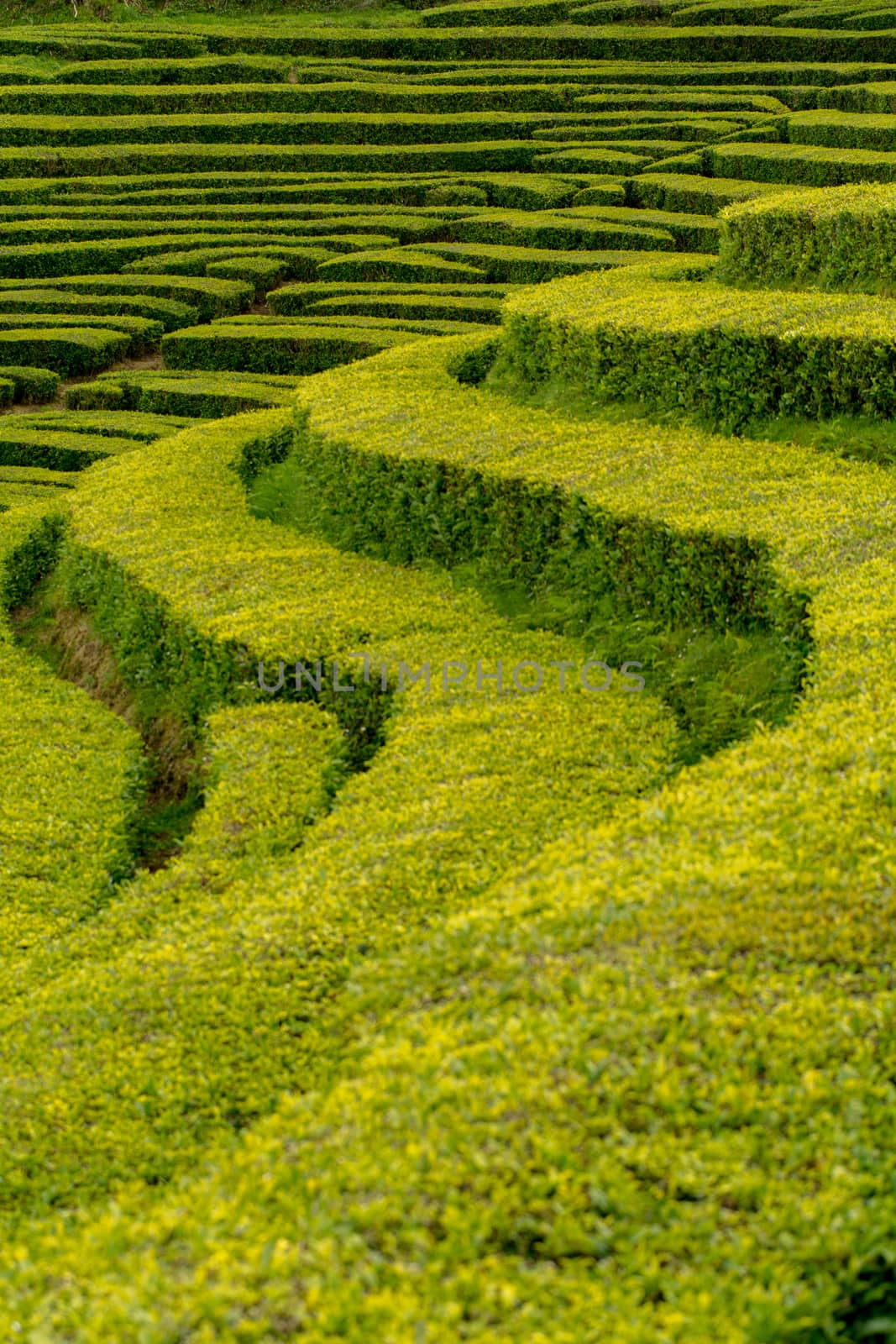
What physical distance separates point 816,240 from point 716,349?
2.75 meters

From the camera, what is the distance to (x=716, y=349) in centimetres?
1376

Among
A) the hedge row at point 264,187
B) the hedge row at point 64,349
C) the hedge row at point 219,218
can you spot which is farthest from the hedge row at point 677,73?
the hedge row at point 64,349

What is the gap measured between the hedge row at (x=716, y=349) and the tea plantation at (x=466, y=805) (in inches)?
2.0

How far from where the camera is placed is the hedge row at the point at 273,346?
22969 mm

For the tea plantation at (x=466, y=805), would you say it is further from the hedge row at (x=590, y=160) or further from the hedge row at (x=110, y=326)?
the hedge row at (x=590, y=160)

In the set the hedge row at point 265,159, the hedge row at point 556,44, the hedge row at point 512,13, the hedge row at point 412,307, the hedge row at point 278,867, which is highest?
the hedge row at point 512,13

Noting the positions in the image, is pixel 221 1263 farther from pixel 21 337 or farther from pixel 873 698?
pixel 21 337

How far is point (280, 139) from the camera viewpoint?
36906 mm

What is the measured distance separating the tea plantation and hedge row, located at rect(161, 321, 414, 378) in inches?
4.1

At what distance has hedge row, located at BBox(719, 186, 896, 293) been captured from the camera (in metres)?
14.9

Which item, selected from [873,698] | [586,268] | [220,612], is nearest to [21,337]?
[586,268]

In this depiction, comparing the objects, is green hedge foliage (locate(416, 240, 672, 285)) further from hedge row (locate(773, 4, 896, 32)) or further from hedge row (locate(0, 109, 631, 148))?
hedge row (locate(773, 4, 896, 32))

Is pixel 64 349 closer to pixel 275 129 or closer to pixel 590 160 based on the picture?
pixel 590 160

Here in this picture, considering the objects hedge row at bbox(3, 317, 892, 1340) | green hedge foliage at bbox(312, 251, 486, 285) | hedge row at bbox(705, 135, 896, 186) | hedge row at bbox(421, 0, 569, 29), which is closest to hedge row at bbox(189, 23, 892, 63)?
hedge row at bbox(421, 0, 569, 29)
